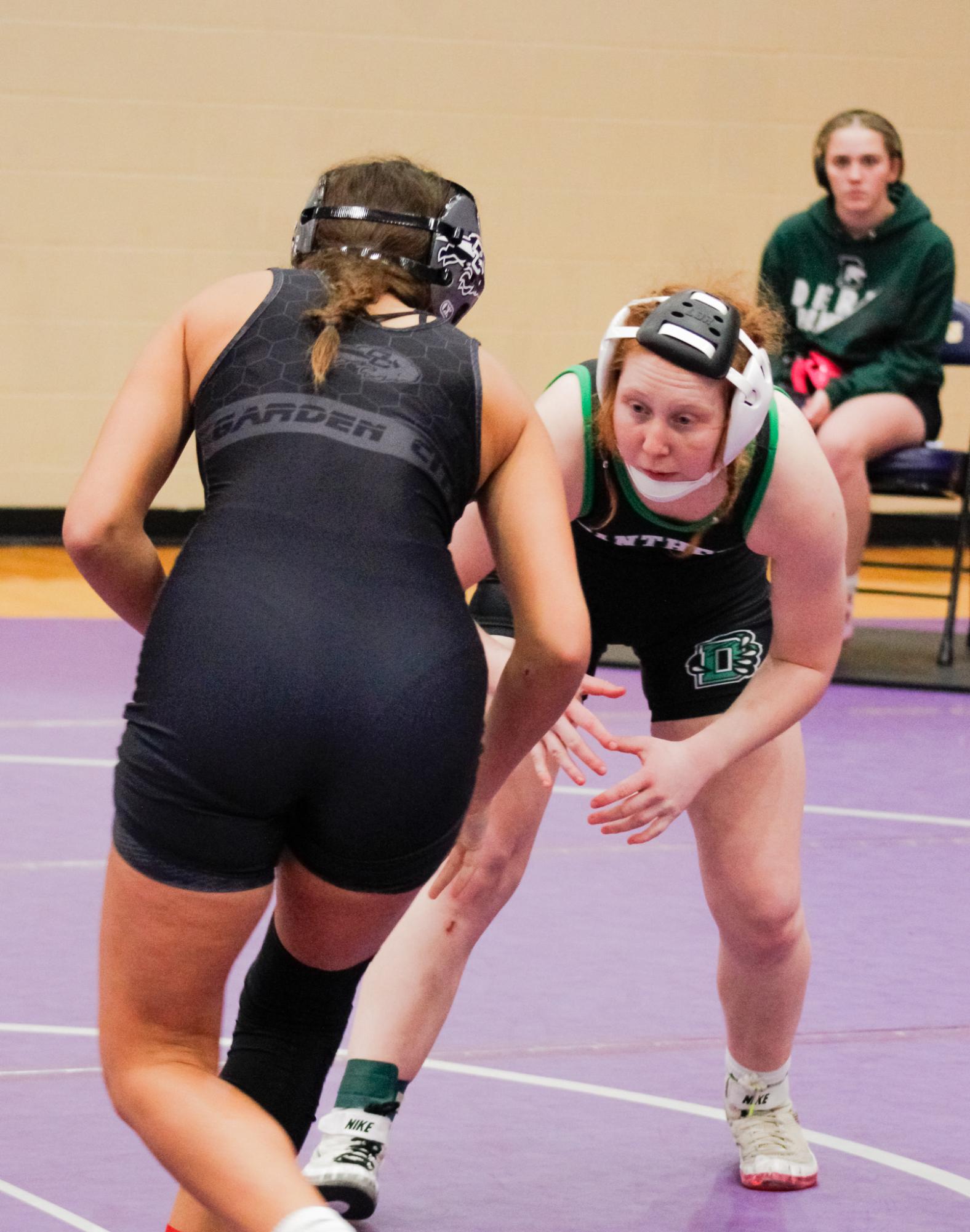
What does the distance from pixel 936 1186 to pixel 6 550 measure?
6041 mm

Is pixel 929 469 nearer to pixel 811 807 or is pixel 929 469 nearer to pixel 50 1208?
pixel 811 807

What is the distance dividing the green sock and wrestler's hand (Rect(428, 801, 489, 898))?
0.32 metres

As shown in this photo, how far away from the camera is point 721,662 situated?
2.67m

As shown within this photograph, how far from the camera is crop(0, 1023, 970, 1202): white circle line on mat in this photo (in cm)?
268

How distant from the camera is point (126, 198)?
772 cm

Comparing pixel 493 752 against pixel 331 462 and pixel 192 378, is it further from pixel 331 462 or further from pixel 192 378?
pixel 192 378

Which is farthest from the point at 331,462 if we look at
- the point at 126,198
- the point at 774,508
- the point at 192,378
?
the point at 126,198

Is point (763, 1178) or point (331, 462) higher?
point (331, 462)

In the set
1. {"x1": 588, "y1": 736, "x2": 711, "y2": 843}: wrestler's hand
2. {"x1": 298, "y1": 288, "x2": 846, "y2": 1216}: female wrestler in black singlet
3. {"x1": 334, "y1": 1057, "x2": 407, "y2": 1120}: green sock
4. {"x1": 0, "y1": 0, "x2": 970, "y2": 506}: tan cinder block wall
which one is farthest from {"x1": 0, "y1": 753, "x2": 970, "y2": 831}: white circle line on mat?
{"x1": 0, "y1": 0, "x2": 970, "y2": 506}: tan cinder block wall

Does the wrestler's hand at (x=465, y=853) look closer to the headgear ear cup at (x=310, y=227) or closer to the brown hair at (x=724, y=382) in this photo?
the brown hair at (x=724, y=382)

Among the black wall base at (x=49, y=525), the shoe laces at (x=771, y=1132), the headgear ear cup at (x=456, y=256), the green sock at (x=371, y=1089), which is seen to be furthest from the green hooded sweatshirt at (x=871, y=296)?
the headgear ear cup at (x=456, y=256)

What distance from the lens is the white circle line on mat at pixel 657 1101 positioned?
8.78 ft

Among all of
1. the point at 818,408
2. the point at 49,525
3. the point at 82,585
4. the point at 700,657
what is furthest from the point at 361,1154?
the point at 49,525

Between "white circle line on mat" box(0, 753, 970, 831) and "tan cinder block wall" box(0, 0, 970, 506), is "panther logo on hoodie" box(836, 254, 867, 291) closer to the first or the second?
"tan cinder block wall" box(0, 0, 970, 506)
